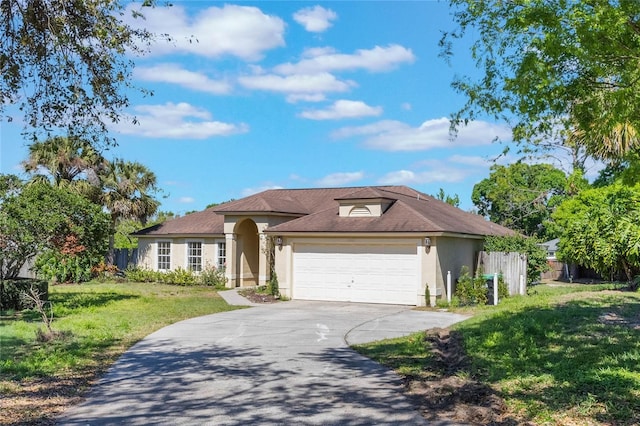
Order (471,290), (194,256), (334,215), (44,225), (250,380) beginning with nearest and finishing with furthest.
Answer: (250,380)
(44,225)
(471,290)
(334,215)
(194,256)

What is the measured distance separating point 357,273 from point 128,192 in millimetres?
15863

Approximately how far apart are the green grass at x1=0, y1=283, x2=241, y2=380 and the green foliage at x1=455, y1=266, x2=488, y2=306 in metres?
7.74

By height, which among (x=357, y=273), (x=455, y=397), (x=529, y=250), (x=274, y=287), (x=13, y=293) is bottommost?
(x=455, y=397)

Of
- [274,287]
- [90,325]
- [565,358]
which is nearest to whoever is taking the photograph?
[565,358]

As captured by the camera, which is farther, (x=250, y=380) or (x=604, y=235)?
(x=604, y=235)

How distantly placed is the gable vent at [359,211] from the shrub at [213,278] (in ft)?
27.4

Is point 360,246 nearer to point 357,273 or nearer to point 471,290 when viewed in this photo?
point 357,273

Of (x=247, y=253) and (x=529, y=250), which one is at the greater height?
(x=247, y=253)

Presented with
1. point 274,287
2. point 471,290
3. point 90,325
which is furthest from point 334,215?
point 90,325

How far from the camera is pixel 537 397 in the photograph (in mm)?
7020

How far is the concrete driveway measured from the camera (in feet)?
22.6

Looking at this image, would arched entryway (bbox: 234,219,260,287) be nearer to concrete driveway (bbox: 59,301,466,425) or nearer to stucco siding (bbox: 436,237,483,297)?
stucco siding (bbox: 436,237,483,297)

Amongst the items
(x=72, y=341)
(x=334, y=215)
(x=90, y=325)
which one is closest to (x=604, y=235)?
(x=334, y=215)

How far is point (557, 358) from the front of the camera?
8695 millimetres
